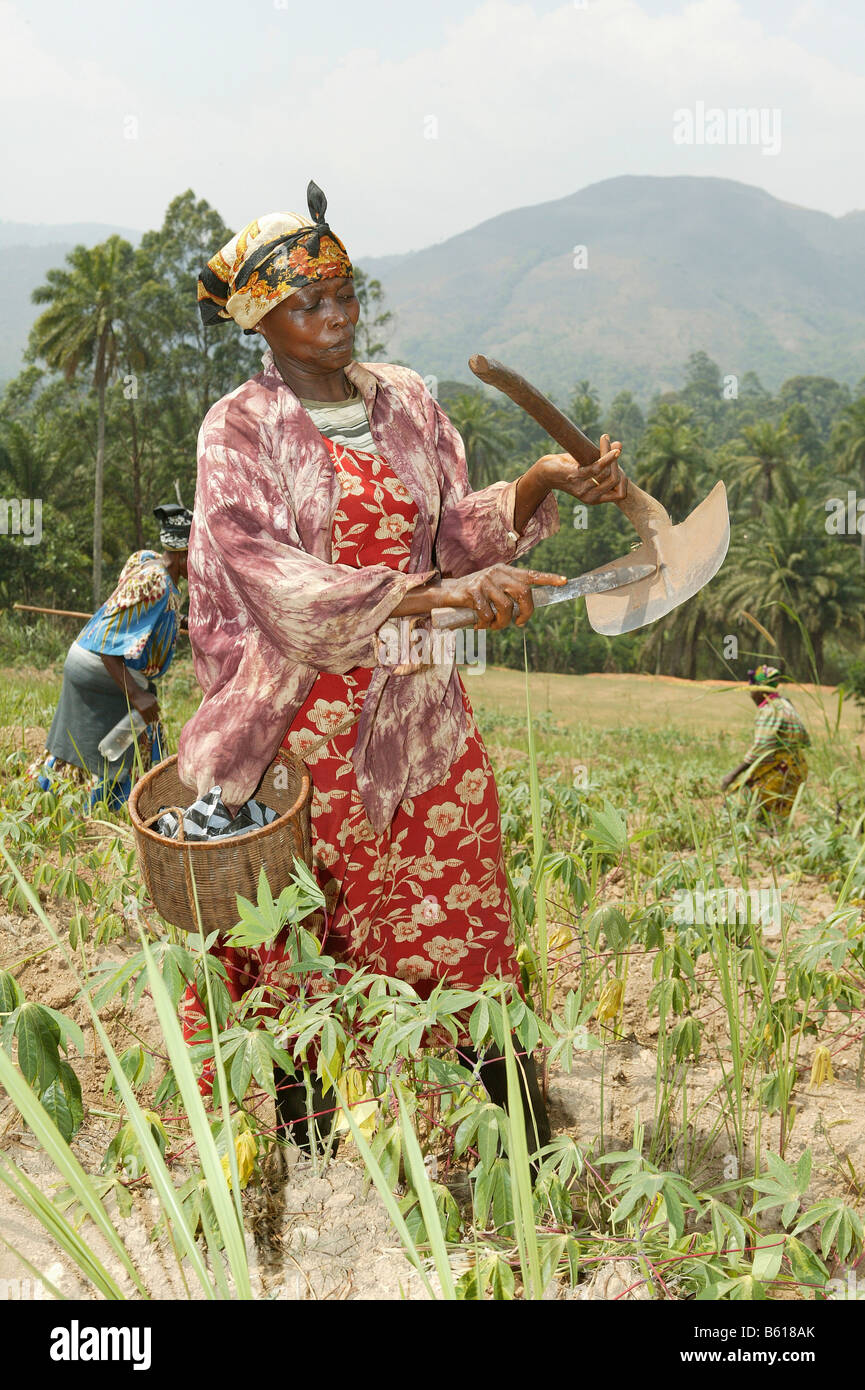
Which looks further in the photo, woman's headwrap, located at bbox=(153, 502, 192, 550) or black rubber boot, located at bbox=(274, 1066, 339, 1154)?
woman's headwrap, located at bbox=(153, 502, 192, 550)

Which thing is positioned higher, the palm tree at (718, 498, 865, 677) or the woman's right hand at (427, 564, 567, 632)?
the palm tree at (718, 498, 865, 677)

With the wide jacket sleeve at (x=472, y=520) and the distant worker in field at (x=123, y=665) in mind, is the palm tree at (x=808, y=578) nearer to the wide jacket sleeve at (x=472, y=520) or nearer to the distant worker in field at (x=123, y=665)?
the distant worker in field at (x=123, y=665)

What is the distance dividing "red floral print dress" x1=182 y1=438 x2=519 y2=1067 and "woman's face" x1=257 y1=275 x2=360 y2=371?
161 mm

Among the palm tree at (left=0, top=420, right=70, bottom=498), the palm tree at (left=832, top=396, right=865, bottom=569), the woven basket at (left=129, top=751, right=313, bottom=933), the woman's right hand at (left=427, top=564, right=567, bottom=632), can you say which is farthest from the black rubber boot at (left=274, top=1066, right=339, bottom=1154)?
the palm tree at (left=832, top=396, right=865, bottom=569)

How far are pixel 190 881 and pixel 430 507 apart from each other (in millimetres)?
830

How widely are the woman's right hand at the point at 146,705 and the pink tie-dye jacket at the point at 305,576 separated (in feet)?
6.81

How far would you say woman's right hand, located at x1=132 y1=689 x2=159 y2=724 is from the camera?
12.7ft

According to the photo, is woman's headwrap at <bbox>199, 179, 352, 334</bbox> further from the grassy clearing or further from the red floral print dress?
the grassy clearing

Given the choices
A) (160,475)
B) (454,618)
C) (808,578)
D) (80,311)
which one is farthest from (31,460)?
(454,618)

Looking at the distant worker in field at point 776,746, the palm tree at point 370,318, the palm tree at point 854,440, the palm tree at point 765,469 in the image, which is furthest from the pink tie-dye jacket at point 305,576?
the palm tree at point 854,440

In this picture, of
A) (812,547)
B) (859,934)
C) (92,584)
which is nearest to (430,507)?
(859,934)

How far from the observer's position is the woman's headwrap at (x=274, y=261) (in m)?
1.71

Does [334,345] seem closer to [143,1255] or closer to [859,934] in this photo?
[859,934]
